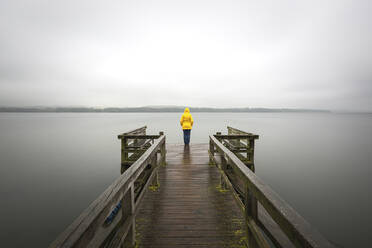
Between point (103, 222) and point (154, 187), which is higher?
point (103, 222)

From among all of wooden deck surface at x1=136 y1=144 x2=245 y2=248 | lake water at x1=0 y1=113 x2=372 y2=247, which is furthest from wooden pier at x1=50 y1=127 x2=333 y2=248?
lake water at x1=0 y1=113 x2=372 y2=247

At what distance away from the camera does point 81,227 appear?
120cm

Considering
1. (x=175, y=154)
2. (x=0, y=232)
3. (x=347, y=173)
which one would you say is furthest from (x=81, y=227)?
(x=347, y=173)

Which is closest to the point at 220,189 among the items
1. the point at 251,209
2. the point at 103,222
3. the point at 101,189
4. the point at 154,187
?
the point at 154,187

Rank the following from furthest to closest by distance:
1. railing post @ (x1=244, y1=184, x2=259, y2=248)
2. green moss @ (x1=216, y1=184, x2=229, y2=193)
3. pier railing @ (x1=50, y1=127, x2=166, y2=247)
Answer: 1. green moss @ (x1=216, y1=184, x2=229, y2=193)
2. railing post @ (x1=244, y1=184, x2=259, y2=248)
3. pier railing @ (x1=50, y1=127, x2=166, y2=247)

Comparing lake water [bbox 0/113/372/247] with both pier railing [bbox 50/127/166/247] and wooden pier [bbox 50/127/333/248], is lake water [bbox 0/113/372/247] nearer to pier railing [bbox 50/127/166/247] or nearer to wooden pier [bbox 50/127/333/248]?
wooden pier [bbox 50/127/333/248]

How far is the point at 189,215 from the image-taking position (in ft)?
9.87

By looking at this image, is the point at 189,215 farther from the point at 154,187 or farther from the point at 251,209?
the point at 251,209

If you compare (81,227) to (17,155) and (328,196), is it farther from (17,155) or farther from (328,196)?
(17,155)

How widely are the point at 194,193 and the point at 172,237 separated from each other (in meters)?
1.39

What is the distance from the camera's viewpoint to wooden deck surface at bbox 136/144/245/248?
245 centimetres

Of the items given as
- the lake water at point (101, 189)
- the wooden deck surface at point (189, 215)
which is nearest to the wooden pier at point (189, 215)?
the wooden deck surface at point (189, 215)

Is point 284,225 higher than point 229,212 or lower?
higher

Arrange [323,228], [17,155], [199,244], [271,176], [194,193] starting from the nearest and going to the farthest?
[199,244] < [194,193] < [323,228] < [271,176] < [17,155]
